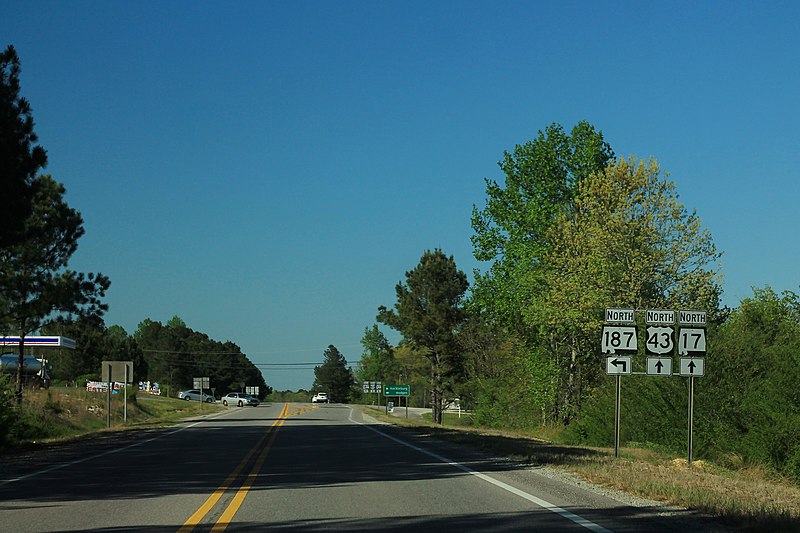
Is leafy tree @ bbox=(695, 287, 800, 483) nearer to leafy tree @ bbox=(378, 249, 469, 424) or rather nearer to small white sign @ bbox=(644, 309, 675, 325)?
small white sign @ bbox=(644, 309, 675, 325)

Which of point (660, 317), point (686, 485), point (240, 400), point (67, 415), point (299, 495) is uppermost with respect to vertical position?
point (660, 317)

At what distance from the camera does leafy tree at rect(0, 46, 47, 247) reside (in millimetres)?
23003

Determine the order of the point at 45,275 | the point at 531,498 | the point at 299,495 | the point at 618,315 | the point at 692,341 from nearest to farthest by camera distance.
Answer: the point at 531,498 < the point at 299,495 < the point at 692,341 < the point at 618,315 < the point at 45,275

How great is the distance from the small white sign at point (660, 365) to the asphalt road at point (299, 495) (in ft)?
14.9

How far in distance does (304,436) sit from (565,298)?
52.6ft

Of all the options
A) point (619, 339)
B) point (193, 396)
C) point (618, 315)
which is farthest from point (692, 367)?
point (193, 396)

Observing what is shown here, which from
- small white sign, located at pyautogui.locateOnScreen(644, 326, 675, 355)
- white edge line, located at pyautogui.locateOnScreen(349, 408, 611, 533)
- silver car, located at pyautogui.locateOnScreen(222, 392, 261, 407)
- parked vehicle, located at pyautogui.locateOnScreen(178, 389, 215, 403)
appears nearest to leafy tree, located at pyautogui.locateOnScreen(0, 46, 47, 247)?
white edge line, located at pyautogui.locateOnScreen(349, 408, 611, 533)

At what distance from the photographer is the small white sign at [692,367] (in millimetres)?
21578

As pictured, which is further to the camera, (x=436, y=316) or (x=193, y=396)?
(x=193, y=396)

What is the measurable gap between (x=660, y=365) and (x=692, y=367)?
0.74m

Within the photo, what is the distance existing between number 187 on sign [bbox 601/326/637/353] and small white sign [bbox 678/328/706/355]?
1100mm

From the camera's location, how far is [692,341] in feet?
71.6

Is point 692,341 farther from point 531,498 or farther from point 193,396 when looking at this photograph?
point 193,396

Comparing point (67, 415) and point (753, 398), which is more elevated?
point (753, 398)
